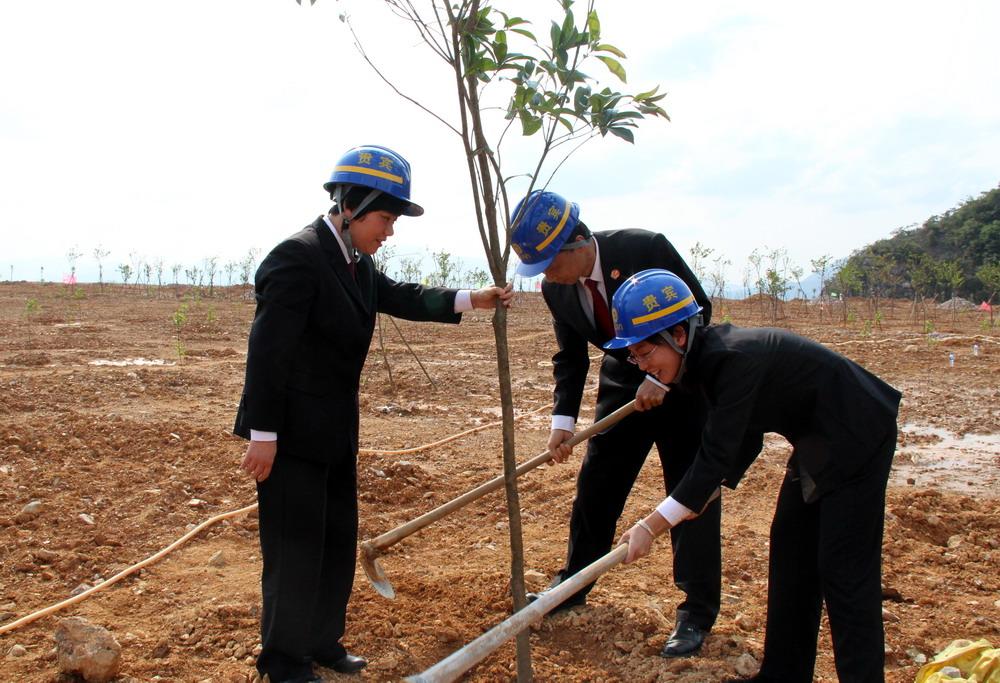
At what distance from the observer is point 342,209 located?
2.55 m

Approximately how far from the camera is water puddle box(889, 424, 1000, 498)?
555cm

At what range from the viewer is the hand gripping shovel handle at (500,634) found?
1961 mm

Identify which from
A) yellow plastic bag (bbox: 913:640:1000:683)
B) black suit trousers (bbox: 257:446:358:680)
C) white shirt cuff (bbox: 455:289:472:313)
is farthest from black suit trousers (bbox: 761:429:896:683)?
black suit trousers (bbox: 257:446:358:680)

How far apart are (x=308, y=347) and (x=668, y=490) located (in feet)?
5.43

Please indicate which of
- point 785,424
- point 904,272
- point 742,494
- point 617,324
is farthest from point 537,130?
point 904,272

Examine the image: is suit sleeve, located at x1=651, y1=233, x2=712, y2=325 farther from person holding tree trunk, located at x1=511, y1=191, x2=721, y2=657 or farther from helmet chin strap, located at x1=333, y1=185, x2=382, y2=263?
helmet chin strap, located at x1=333, y1=185, x2=382, y2=263

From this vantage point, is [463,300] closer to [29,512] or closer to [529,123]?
[529,123]

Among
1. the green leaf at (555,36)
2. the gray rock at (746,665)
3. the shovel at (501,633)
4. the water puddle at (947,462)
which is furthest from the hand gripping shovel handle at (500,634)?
the water puddle at (947,462)

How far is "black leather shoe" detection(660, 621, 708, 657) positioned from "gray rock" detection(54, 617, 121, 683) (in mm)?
2014

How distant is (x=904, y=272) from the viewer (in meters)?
38.5

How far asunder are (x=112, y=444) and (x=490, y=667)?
12.6ft

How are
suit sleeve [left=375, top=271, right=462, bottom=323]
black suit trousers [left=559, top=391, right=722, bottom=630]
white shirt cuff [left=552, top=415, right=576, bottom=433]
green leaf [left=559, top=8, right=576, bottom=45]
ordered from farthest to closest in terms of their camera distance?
white shirt cuff [left=552, top=415, right=576, bottom=433]
black suit trousers [left=559, top=391, right=722, bottom=630]
suit sleeve [left=375, top=271, right=462, bottom=323]
green leaf [left=559, top=8, right=576, bottom=45]

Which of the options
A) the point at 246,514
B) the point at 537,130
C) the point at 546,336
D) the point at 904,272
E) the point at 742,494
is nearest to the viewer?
the point at 537,130

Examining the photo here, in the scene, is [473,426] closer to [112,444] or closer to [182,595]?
[112,444]
